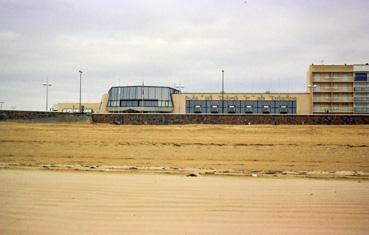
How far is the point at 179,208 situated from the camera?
745cm

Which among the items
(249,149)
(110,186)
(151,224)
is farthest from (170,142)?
(151,224)

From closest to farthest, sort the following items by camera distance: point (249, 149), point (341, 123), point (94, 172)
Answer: point (94, 172), point (249, 149), point (341, 123)

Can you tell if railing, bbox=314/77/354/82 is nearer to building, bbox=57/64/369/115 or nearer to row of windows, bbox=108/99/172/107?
building, bbox=57/64/369/115

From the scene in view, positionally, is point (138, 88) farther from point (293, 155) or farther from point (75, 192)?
point (75, 192)

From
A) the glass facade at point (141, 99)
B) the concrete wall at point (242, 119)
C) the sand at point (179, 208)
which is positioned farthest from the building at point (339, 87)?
the sand at point (179, 208)

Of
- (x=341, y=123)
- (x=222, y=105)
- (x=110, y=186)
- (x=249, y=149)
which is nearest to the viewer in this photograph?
(x=110, y=186)

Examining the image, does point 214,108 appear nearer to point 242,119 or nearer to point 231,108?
point 231,108

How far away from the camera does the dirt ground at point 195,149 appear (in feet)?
56.9

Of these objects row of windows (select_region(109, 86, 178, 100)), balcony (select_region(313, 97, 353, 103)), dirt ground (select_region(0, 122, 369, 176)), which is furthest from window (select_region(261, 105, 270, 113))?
dirt ground (select_region(0, 122, 369, 176))

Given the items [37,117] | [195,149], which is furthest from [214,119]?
[195,149]

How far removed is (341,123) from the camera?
132 ft

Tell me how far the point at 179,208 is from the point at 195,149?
51.8ft

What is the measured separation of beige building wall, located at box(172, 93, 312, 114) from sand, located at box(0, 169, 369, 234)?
62.6 metres

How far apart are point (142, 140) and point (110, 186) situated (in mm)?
17118
